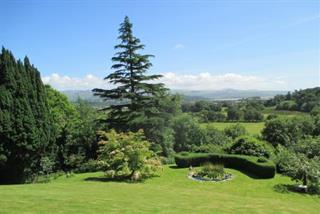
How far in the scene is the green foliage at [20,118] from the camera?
1523cm

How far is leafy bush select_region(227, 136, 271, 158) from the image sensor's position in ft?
69.9

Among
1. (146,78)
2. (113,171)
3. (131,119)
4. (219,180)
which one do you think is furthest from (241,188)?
(146,78)

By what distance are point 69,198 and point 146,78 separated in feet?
58.6

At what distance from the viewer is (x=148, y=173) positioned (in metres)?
17.4

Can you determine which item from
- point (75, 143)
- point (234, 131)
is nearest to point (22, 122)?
point (75, 143)

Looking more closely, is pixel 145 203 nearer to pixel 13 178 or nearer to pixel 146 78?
pixel 13 178

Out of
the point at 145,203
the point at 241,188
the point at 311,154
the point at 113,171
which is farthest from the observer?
the point at 311,154

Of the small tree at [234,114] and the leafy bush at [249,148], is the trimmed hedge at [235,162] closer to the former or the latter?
the leafy bush at [249,148]

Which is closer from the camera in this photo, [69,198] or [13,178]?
[69,198]

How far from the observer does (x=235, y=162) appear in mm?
20734

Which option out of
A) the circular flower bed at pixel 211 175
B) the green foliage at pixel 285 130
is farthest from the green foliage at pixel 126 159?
the green foliage at pixel 285 130

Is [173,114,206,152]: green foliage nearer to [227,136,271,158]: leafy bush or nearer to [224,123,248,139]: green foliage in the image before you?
[224,123,248,139]: green foliage

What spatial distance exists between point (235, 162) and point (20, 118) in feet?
43.6

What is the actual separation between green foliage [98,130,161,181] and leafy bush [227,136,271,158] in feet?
24.2
